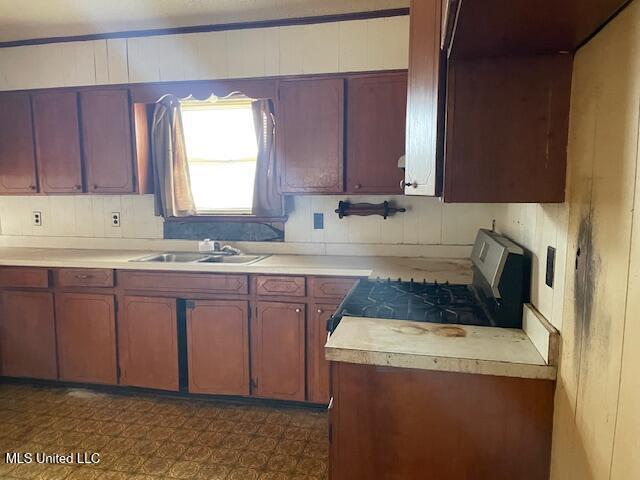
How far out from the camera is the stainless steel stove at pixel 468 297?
1481 mm

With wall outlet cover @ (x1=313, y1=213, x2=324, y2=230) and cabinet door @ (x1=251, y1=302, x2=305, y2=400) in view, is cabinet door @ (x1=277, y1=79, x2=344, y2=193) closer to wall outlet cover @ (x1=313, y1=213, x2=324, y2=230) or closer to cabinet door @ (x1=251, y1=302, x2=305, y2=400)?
wall outlet cover @ (x1=313, y1=213, x2=324, y2=230)

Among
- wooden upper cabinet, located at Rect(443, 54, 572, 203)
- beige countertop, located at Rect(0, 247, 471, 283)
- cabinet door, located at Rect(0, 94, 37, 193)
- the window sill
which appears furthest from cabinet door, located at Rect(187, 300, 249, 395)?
wooden upper cabinet, located at Rect(443, 54, 572, 203)

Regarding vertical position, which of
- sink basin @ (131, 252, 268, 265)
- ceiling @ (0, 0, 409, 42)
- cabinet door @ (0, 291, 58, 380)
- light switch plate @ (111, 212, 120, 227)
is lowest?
cabinet door @ (0, 291, 58, 380)

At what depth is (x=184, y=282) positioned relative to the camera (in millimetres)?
2779

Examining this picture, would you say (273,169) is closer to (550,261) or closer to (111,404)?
(111,404)

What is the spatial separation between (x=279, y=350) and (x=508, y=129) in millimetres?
1944

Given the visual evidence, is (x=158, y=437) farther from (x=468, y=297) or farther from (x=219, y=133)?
(x=219, y=133)

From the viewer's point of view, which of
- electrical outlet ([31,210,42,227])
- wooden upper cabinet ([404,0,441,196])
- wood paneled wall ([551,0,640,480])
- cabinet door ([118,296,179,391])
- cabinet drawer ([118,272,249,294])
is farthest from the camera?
electrical outlet ([31,210,42,227])

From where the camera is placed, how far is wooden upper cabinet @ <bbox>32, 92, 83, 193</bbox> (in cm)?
315

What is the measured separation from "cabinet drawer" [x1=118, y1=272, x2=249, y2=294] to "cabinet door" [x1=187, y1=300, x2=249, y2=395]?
9 cm

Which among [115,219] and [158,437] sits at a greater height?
[115,219]

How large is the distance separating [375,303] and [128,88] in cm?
240

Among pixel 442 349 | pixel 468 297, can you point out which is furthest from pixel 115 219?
pixel 442 349

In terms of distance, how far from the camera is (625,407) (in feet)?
2.61
